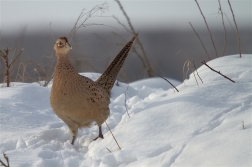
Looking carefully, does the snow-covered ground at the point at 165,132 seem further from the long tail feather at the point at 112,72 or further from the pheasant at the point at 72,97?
the long tail feather at the point at 112,72

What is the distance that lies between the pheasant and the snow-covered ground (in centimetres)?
22

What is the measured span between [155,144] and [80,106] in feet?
4.22

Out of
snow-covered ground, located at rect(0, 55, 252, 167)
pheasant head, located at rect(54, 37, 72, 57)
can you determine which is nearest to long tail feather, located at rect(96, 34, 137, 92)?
snow-covered ground, located at rect(0, 55, 252, 167)

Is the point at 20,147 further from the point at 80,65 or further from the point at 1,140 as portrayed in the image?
the point at 80,65

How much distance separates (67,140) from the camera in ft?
14.7

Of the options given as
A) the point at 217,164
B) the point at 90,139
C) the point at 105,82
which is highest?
the point at 217,164

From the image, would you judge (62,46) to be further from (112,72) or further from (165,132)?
(165,132)

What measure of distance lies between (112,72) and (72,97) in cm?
110

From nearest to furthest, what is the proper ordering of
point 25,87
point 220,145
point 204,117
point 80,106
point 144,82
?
1. point 220,145
2. point 204,117
3. point 80,106
4. point 25,87
5. point 144,82

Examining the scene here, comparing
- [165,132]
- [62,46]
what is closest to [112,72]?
[62,46]

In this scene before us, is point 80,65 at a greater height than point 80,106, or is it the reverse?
point 80,106

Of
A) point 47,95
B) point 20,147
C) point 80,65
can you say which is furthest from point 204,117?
point 80,65

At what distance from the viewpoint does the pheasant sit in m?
4.29

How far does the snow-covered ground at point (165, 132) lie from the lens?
2957 mm
